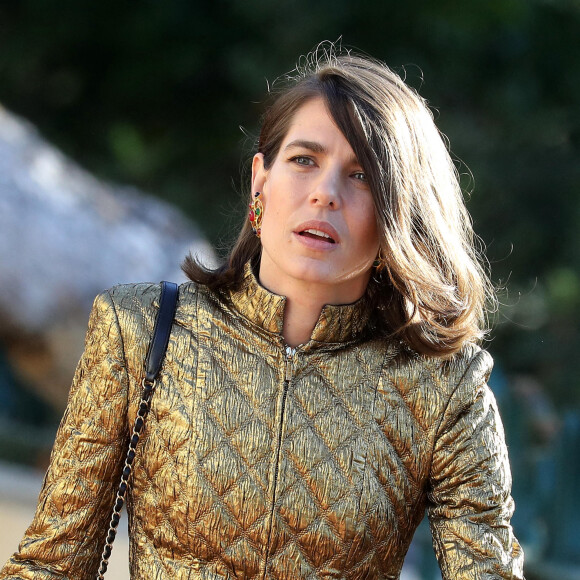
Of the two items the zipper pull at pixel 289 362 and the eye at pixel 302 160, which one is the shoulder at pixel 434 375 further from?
the eye at pixel 302 160

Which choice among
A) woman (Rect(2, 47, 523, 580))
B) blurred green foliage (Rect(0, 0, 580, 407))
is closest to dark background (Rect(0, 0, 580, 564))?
blurred green foliage (Rect(0, 0, 580, 407))

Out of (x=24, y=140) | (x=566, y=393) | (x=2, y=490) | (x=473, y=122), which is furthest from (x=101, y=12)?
(x=566, y=393)

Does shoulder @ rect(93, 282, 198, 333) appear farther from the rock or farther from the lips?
the rock

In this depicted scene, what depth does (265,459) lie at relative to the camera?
2330mm

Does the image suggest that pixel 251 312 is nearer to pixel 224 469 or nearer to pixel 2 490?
pixel 224 469

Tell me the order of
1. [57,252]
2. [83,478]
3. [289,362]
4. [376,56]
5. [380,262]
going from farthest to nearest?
[376,56] → [57,252] → [380,262] → [289,362] → [83,478]

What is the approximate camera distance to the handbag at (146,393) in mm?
2326

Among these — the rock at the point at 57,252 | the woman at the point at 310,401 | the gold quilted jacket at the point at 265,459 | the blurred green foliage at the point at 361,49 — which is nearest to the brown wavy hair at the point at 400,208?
the woman at the point at 310,401

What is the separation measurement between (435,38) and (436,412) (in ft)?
16.6

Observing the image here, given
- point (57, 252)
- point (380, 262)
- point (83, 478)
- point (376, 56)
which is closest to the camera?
point (83, 478)

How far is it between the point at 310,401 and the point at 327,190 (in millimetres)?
437

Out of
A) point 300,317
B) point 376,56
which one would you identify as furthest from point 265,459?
point 376,56

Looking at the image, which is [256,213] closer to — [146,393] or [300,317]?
[300,317]

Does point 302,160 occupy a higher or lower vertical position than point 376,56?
lower
